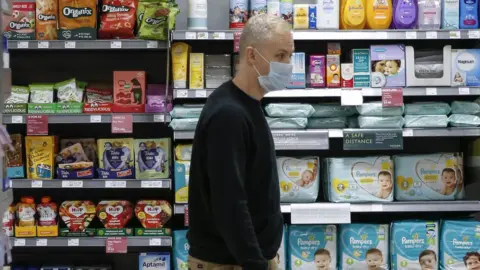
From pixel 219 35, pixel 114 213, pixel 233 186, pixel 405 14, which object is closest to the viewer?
pixel 233 186

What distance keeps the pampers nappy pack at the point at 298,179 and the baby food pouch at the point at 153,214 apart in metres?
0.82

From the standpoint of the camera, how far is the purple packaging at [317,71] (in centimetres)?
422

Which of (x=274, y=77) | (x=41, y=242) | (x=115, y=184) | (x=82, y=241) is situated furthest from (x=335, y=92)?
(x=41, y=242)

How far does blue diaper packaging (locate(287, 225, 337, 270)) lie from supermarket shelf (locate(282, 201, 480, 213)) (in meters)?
0.24

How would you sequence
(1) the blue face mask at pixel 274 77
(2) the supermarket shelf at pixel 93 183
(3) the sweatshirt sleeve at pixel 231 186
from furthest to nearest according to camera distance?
(2) the supermarket shelf at pixel 93 183 → (1) the blue face mask at pixel 274 77 → (3) the sweatshirt sleeve at pixel 231 186

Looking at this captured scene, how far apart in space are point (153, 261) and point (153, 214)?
1.07ft

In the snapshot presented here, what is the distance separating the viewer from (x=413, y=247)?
13.7 feet

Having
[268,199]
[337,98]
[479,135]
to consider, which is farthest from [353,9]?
[268,199]

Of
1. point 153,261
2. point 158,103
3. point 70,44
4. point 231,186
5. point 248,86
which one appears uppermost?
point 70,44

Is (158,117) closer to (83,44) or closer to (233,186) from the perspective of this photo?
(83,44)

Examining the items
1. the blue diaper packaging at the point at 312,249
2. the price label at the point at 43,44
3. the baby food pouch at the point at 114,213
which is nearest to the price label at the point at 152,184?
the baby food pouch at the point at 114,213

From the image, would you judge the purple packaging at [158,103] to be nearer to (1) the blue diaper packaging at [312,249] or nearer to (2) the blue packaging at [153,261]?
(2) the blue packaging at [153,261]

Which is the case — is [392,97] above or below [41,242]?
above

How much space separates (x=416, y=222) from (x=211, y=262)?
2.34m
